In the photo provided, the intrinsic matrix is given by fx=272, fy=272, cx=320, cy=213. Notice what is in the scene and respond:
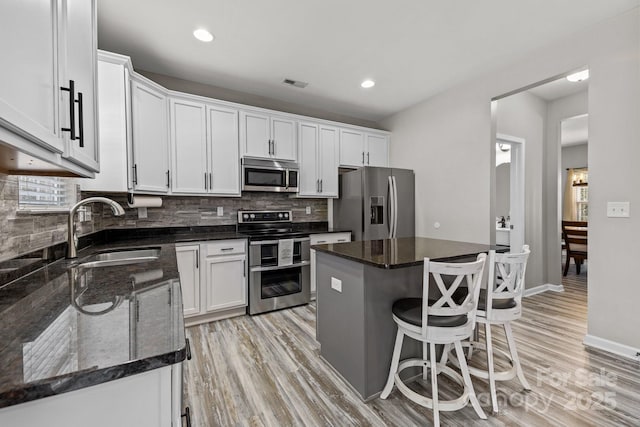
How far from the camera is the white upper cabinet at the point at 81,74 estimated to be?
0.94m

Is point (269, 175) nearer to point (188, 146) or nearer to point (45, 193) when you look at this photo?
point (188, 146)

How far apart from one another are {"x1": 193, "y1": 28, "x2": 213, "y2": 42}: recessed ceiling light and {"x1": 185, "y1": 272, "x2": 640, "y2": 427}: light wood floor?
279 centimetres

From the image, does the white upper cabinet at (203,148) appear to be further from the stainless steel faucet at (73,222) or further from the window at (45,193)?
the stainless steel faucet at (73,222)

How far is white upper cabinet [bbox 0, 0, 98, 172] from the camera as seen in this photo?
2.10 ft

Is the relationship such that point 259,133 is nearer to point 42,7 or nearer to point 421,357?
point 42,7

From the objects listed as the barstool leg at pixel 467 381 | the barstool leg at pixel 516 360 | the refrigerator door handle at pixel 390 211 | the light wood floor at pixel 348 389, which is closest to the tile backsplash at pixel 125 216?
the refrigerator door handle at pixel 390 211

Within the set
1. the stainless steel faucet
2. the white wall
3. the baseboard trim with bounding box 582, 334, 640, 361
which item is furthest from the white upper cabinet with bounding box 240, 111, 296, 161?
the baseboard trim with bounding box 582, 334, 640, 361

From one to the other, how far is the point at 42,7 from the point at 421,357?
2.59 m

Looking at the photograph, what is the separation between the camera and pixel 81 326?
0.71m

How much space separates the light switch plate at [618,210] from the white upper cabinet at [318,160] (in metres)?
2.86

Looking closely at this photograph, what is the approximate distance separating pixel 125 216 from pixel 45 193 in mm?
1414

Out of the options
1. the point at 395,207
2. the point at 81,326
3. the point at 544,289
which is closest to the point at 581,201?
the point at 544,289

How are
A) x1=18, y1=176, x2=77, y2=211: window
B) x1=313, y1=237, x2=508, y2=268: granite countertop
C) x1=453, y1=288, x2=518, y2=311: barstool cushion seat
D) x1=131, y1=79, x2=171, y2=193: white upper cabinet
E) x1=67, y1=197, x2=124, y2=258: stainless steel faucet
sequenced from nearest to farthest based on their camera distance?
1. x1=18, y1=176, x2=77, y2=211: window
2. x1=313, y1=237, x2=508, y2=268: granite countertop
3. x1=67, y1=197, x2=124, y2=258: stainless steel faucet
4. x1=453, y1=288, x2=518, y2=311: barstool cushion seat
5. x1=131, y1=79, x2=171, y2=193: white upper cabinet

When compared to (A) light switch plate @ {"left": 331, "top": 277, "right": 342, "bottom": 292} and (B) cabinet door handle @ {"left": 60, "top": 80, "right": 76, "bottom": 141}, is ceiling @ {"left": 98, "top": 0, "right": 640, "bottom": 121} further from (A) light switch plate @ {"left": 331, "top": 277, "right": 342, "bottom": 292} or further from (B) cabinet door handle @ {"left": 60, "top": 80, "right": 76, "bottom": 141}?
(A) light switch plate @ {"left": 331, "top": 277, "right": 342, "bottom": 292}
